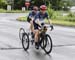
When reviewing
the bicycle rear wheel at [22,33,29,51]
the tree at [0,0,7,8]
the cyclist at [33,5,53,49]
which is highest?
the cyclist at [33,5,53,49]

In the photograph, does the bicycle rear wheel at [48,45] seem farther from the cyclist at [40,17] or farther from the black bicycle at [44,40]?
the cyclist at [40,17]

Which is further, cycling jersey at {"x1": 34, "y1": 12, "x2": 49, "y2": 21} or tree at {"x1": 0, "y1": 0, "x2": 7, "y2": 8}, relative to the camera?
tree at {"x1": 0, "y1": 0, "x2": 7, "y2": 8}

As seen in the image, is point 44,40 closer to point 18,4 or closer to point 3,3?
point 18,4

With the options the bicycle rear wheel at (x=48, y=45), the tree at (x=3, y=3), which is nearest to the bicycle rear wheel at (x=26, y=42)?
the bicycle rear wheel at (x=48, y=45)

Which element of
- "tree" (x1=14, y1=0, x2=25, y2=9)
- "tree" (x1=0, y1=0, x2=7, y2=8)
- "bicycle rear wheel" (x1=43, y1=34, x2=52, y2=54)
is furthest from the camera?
"tree" (x1=0, y1=0, x2=7, y2=8)

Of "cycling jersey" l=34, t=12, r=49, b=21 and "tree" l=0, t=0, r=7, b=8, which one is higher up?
"cycling jersey" l=34, t=12, r=49, b=21

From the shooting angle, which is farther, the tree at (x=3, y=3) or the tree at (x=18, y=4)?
the tree at (x=3, y=3)

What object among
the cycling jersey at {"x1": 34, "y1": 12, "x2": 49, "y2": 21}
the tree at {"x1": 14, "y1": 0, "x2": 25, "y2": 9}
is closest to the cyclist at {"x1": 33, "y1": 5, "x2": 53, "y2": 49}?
the cycling jersey at {"x1": 34, "y1": 12, "x2": 49, "y2": 21}

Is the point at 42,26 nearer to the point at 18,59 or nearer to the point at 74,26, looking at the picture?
the point at 18,59

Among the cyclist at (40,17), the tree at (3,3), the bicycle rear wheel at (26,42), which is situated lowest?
the tree at (3,3)

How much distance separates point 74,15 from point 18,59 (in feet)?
90.7

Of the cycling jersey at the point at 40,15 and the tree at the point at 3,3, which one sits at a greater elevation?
the cycling jersey at the point at 40,15

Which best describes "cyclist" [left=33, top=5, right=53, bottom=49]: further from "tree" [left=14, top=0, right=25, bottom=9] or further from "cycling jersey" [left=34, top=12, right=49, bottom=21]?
"tree" [left=14, top=0, right=25, bottom=9]

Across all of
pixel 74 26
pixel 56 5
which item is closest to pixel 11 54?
pixel 74 26
